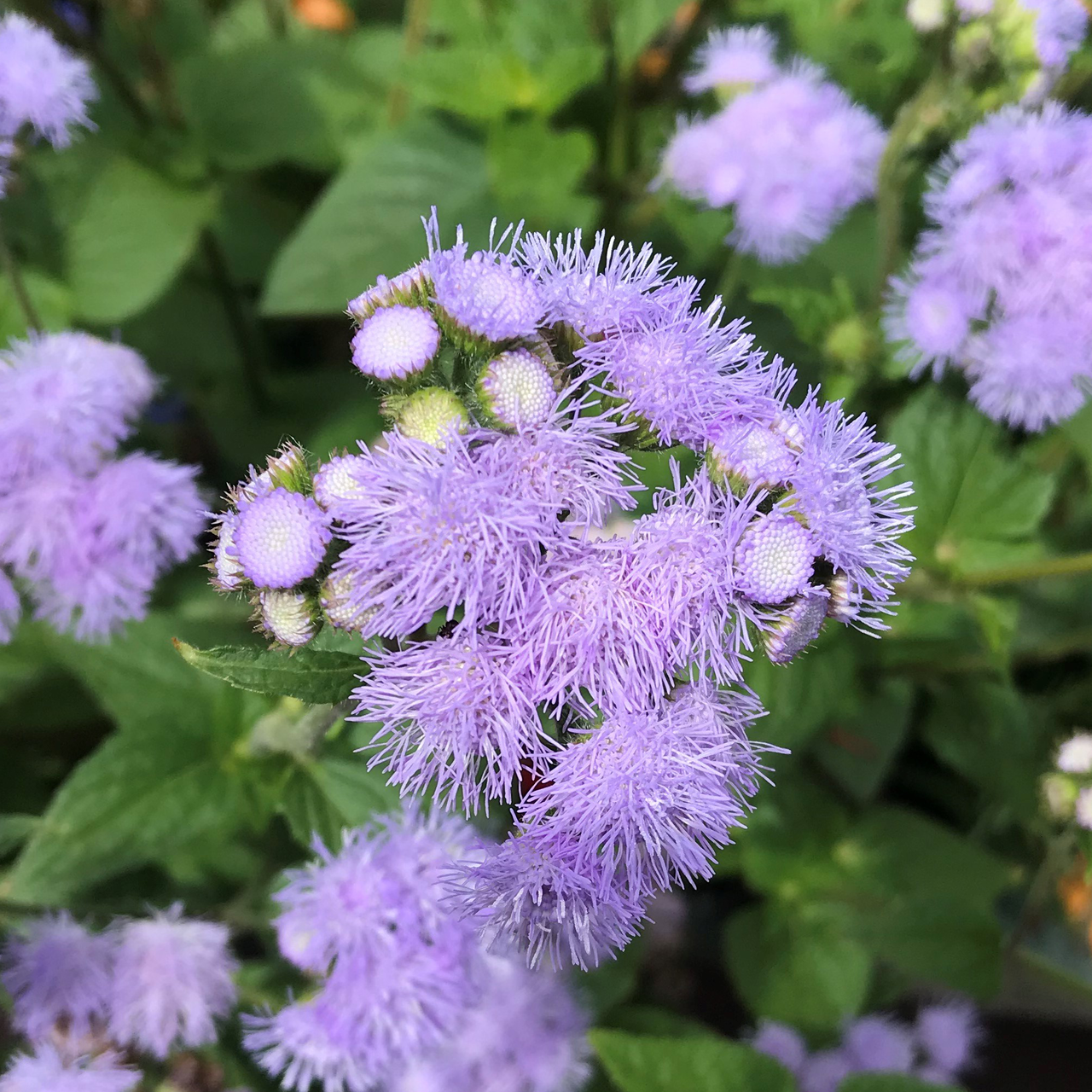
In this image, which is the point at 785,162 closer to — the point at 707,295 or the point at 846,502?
the point at 707,295

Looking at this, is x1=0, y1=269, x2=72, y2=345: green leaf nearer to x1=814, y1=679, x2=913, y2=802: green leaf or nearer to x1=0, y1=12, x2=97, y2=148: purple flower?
x1=0, y1=12, x2=97, y2=148: purple flower

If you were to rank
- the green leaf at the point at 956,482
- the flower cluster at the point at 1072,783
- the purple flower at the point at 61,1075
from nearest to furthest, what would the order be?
the purple flower at the point at 61,1075 → the flower cluster at the point at 1072,783 → the green leaf at the point at 956,482

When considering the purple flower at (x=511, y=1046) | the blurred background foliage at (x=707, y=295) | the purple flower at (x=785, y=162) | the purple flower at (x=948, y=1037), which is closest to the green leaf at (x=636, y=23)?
the blurred background foliage at (x=707, y=295)

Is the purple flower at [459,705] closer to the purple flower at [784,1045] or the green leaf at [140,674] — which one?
the green leaf at [140,674]

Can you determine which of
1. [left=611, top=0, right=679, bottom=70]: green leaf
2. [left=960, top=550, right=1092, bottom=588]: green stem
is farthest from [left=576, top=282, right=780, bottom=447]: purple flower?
[left=611, top=0, right=679, bottom=70]: green leaf

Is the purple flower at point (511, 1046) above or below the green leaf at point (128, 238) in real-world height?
below

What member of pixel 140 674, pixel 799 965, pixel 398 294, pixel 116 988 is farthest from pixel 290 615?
pixel 799 965

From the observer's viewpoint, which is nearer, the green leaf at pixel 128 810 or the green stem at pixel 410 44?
the green leaf at pixel 128 810

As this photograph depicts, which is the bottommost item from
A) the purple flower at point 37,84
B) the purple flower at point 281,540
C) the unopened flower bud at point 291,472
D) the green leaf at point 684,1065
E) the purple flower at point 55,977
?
the purple flower at point 55,977
